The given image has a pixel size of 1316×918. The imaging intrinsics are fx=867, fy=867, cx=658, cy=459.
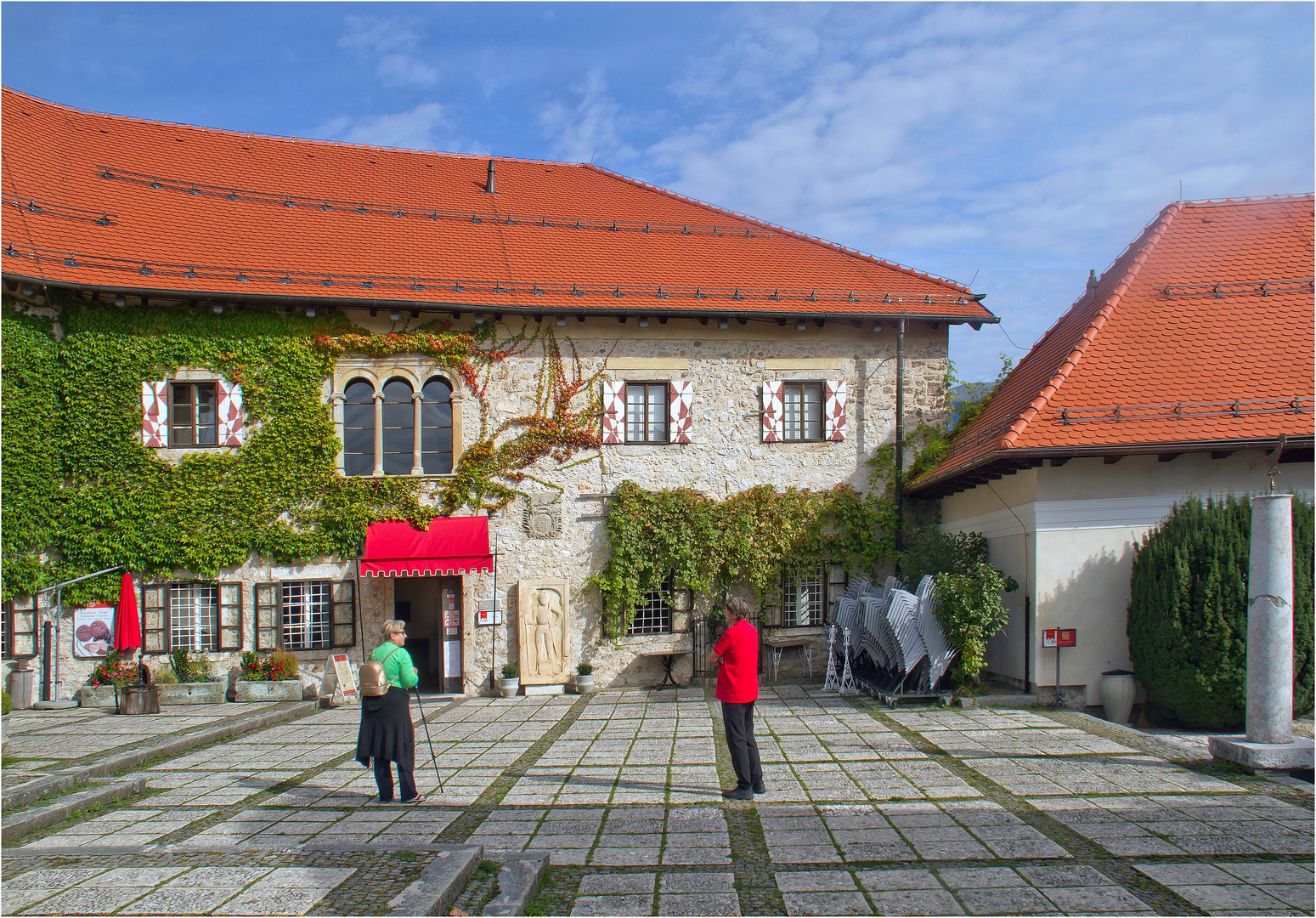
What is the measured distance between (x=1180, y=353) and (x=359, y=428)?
1330 centimetres

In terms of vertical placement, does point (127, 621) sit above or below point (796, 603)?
above

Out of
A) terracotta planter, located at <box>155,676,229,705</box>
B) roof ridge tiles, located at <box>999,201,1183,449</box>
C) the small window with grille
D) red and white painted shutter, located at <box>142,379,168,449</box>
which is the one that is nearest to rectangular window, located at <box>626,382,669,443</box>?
the small window with grille

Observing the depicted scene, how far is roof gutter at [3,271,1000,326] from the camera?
45.2ft

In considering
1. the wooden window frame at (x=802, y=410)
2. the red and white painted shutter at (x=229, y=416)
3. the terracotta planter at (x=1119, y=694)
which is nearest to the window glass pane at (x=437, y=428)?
the red and white painted shutter at (x=229, y=416)

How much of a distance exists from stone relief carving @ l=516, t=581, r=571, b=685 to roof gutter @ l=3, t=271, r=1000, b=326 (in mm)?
4755

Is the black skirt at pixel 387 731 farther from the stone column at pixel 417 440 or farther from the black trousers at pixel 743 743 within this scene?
the stone column at pixel 417 440

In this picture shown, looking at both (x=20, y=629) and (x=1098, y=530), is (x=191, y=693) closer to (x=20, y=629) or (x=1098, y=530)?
(x=20, y=629)

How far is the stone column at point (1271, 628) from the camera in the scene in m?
7.91

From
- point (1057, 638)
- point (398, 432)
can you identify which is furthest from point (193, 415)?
point (1057, 638)

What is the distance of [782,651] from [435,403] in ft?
25.0

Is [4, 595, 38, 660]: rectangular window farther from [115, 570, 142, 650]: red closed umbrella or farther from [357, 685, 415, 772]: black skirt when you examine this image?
[357, 685, 415, 772]: black skirt

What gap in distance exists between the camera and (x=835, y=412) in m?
15.9

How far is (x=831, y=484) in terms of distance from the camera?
51.9ft

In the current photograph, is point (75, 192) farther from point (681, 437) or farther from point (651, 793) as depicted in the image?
point (651, 793)
